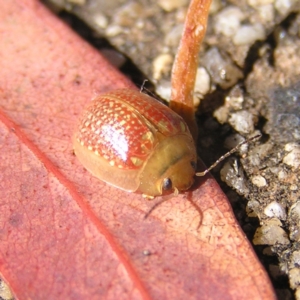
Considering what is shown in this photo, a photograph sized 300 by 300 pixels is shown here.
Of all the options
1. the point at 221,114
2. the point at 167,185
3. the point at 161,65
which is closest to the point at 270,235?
the point at 167,185

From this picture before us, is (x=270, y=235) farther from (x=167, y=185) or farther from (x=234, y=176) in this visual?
(x=167, y=185)

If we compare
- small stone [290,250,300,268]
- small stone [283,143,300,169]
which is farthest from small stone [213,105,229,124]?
small stone [290,250,300,268]

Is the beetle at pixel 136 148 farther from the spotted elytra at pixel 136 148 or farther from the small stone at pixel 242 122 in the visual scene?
the small stone at pixel 242 122

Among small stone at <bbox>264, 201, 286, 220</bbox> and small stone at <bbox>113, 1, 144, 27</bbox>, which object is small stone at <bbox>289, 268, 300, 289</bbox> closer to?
small stone at <bbox>264, 201, 286, 220</bbox>

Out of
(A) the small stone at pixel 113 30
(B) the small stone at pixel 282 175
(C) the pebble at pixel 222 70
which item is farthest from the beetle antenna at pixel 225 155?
(A) the small stone at pixel 113 30

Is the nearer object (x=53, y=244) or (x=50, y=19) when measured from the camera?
(x=53, y=244)

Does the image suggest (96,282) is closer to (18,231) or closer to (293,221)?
(18,231)

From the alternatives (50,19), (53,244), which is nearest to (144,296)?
(53,244)
